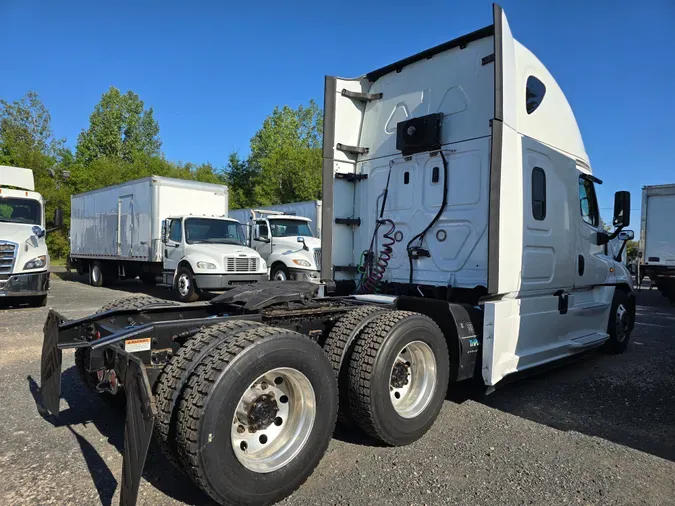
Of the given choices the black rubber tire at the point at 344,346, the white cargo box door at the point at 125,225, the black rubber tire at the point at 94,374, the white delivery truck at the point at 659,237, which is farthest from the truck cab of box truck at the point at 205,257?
the white delivery truck at the point at 659,237

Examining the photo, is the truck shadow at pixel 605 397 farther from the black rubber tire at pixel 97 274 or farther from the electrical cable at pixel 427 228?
the black rubber tire at pixel 97 274

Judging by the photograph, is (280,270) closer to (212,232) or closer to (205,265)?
(212,232)

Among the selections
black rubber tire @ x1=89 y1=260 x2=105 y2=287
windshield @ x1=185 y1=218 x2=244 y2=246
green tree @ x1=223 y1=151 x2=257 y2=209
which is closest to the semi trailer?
windshield @ x1=185 y1=218 x2=244 y2=246

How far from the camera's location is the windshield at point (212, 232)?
1201cm

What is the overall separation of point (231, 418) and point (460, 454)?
1.86 metres

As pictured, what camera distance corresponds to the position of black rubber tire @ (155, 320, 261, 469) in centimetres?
→ 257

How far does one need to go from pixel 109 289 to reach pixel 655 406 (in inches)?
619

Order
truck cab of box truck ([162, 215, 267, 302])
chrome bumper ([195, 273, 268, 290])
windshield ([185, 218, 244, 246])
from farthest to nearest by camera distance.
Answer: windshield ([185, 218, 244, 246]) < truck cab of box truck ([162, 215, 267, 302]) < chrome bumper ([195, 273, 268, 290])

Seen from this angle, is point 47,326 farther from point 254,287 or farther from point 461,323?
point 461,323

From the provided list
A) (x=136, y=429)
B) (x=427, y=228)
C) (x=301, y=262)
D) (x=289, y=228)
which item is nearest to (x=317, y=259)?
(x=301, y=262)

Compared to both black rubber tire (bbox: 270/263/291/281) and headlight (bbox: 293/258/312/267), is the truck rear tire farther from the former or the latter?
headlight (bbox: 293/258/312/267)

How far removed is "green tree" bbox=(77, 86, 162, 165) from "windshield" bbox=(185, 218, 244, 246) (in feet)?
115

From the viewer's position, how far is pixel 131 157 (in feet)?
150

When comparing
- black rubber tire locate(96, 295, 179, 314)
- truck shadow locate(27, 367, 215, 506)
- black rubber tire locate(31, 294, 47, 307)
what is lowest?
truck shadow locate(27, 367, 215, 506)
